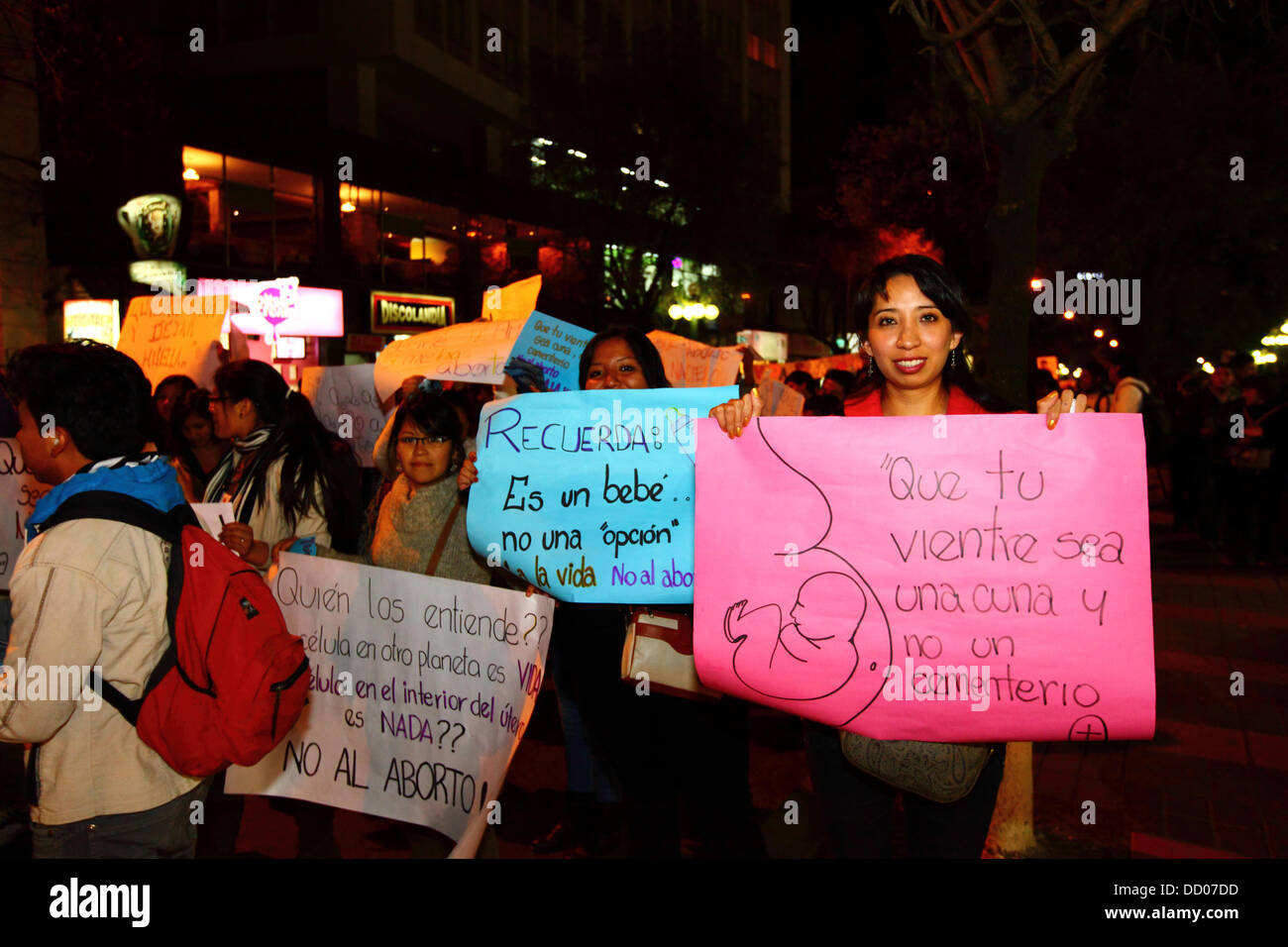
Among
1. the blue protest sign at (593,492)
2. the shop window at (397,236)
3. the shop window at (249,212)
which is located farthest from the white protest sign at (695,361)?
the shop window at (397,236)

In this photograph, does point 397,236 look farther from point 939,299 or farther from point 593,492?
point 939,299

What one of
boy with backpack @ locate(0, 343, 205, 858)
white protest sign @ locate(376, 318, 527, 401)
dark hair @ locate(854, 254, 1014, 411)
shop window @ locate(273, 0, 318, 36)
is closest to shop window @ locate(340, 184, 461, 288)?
shop window @ locate(273, 0, 318, 36)

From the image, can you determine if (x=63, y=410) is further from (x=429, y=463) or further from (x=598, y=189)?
(x=598, y=189)

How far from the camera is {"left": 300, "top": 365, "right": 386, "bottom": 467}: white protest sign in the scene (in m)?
6.52

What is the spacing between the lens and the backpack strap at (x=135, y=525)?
2309 mm

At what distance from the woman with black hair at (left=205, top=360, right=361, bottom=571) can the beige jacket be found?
1.45 metres

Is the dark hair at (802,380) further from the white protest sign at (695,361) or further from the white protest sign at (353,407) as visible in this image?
the white protest sign at (353,407)

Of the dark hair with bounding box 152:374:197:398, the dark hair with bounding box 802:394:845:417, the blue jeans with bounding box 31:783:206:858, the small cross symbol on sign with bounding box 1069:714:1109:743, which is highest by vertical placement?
the dark hair with bounding box 152:374:197:398

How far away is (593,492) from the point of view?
2.94 m

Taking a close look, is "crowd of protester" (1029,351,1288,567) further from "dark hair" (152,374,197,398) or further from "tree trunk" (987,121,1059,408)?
"dark hair" (152,374,197,398)

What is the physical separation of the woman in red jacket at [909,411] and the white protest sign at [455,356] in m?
1.91

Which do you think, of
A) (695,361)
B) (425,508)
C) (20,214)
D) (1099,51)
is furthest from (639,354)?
(20,214)
